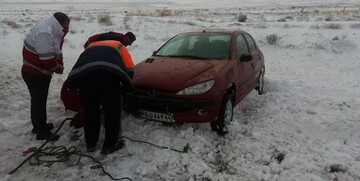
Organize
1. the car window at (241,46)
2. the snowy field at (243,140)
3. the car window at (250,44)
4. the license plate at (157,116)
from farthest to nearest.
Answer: the car window at (250,44) → the car window at (241,46) → the license plate at (157,116) → the snowy field at (243,140)

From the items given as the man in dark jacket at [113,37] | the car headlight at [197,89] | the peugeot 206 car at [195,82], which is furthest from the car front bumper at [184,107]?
the man in dark jacket at [113,37]

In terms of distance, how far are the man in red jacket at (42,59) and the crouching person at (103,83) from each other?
531mm

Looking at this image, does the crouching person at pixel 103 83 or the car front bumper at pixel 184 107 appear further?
the car front bumper at pixel 184 107

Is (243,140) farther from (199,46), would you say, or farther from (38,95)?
(38,95)

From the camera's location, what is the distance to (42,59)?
179 inches

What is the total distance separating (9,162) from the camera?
434 cm

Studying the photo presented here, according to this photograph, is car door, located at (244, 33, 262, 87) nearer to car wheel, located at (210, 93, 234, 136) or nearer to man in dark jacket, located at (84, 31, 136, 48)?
car wheel, located at (210, 93, 234, 136)

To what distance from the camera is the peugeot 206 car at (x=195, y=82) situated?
4805mm

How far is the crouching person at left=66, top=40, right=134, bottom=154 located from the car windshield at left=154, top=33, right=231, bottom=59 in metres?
1.61

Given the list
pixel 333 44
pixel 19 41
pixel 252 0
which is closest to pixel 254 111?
pixel 333 44

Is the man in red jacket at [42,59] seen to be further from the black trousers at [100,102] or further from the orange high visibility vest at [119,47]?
the black trousers at [100,102]

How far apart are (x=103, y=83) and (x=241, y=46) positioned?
10.2 ft

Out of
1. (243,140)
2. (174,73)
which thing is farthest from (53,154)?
(243,140)

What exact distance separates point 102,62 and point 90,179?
1.40m
